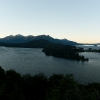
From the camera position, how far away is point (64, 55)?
4488 inches

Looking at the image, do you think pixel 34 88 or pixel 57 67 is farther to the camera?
pixel 57 67

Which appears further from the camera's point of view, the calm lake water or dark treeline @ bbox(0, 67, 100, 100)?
the calm lake water

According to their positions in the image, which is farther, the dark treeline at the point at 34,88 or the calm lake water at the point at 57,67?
the calm lake water at the point at 57,67

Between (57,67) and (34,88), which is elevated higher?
(34,88)

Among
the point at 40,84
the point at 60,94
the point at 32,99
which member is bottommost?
the point at 32,99

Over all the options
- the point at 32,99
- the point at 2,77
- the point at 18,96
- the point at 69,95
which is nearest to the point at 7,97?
the point at 18,96

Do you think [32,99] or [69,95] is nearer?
[69,95]

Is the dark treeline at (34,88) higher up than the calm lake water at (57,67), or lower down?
higher up

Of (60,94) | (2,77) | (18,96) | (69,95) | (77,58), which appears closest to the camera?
(69,95)

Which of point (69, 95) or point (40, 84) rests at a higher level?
point (69, 95)

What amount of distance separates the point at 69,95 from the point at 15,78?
73.6 ft

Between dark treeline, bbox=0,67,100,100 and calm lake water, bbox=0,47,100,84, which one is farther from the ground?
dark treeline, bbox=0,67,100,100

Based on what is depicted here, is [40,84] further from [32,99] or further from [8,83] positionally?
[8,83]

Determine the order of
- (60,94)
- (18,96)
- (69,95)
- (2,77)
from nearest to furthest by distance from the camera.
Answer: (69,95) < (60,94) < (18,96) < (2,77)
